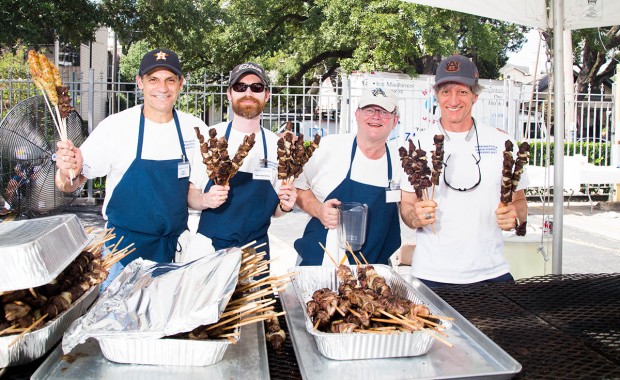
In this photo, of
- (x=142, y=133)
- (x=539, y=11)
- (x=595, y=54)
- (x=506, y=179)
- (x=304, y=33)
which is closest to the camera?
(x=506, y=179)

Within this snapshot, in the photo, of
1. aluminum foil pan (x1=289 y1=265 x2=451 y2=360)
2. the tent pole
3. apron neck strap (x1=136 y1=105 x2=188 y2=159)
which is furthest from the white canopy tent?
aluminum foil pan (x1=289 y1=265 x2=451 y2=360)

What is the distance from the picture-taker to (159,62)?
11.1 ft

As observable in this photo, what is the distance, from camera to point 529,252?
513 cm

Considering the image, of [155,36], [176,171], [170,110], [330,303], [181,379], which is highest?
[155,36]

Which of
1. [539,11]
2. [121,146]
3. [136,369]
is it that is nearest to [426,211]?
[136,369]

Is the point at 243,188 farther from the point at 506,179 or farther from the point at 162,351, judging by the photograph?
the point at 162,351

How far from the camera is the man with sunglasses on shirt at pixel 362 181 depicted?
11.6 feet

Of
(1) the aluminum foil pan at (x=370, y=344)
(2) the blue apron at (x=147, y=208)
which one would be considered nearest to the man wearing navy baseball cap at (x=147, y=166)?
(2) the blue apron at (x=147, y=208)

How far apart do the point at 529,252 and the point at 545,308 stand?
301cm

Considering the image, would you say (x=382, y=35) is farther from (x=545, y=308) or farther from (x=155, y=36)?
(x=545, y=308)

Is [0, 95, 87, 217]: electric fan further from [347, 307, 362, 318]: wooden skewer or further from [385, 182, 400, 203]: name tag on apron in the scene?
[347, 307, 362, 318]: wooden skewer

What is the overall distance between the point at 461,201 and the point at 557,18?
183 centimetres

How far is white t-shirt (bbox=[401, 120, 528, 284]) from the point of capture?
311 cm

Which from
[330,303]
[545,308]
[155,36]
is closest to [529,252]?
[545,308]
